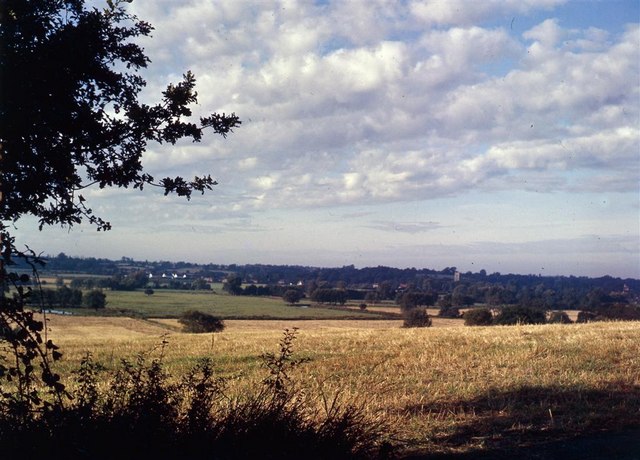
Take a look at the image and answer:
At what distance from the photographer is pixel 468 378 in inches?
444

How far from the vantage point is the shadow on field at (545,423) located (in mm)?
6883

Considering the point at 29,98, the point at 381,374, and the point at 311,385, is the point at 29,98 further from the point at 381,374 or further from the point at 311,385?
the point at 381,374

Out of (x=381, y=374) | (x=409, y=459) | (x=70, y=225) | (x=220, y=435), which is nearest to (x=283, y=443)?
(x=220, y=435)

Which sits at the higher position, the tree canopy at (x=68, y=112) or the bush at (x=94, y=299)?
the tree canopy at (x=68, y=112)

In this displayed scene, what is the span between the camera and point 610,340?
53.6ft

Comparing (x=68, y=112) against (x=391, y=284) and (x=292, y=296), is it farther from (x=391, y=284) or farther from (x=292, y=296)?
(x=391, y=284)

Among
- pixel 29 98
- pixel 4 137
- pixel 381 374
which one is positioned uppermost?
pixel 29 98

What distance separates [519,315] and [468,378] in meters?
30.0

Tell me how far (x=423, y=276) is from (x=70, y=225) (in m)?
75.8

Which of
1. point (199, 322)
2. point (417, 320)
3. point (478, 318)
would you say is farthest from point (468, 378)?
point (417, 320)

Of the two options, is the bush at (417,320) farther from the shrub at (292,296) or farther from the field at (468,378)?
the field at (468,378)

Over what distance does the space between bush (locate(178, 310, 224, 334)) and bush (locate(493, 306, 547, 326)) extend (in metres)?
18.0

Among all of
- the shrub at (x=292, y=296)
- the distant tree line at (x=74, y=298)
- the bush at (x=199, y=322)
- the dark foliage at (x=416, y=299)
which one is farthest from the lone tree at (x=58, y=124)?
the shrub at (x=292, y=296)

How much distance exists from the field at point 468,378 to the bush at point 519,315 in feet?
65.3
